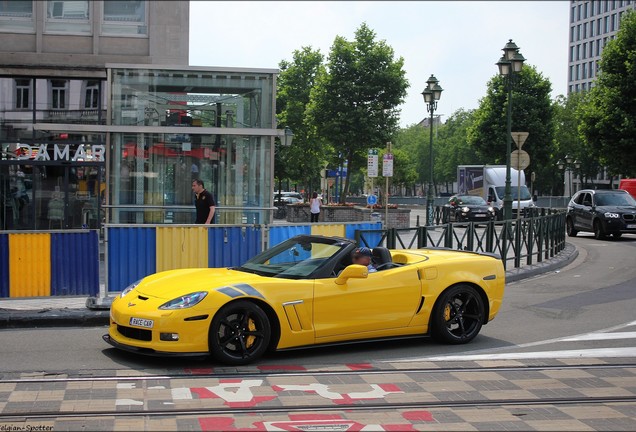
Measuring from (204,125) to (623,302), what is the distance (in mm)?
9414

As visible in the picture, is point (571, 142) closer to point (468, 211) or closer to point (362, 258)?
point (468, 211)

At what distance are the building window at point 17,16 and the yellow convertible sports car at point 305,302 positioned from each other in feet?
55.1

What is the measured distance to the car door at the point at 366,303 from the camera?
8328 mm

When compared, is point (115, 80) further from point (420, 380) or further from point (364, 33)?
point (364, 33)

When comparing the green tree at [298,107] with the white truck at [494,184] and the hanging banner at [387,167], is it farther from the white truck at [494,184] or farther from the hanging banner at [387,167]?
the hanging banner at [387,167]

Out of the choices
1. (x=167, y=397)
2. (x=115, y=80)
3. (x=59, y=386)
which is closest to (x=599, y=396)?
(x=167, y=397)

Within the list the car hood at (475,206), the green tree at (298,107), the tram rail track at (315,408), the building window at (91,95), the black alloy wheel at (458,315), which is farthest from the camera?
the green tree at (298,107)

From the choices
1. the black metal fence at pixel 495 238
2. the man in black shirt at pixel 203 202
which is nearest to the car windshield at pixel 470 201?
the black metal fence at pixel 495 238

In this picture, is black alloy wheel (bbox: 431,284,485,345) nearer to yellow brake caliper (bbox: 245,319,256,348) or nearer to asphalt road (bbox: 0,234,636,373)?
asphalt road (bbox: 0,234,636,373)

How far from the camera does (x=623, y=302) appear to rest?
43.3 ft

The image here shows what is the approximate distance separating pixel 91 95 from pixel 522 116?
42818 millimetres

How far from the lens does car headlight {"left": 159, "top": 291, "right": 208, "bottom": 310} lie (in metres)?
7.70

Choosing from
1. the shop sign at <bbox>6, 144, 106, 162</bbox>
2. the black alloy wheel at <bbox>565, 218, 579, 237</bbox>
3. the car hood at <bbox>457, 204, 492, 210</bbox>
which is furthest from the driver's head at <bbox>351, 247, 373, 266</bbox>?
the car hood at <bbox>457, 204, 492, 210</bbox>

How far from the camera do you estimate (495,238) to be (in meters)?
16.8
